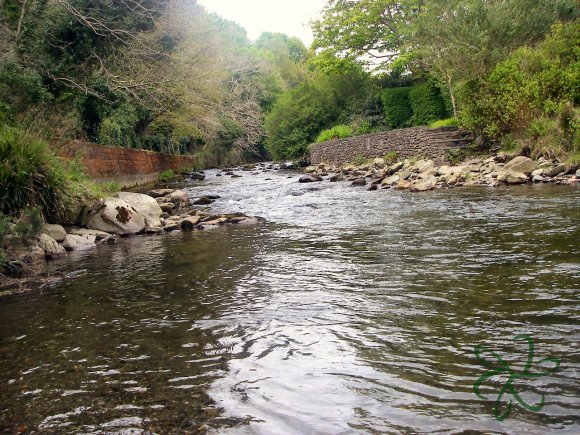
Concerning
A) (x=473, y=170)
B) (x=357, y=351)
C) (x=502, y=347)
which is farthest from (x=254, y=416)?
(x=473, y=170)

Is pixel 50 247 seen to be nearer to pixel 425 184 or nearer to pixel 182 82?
pixel 425 184

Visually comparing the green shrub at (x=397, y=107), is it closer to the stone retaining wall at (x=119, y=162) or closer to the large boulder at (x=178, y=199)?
the stone retaining wall at (x=119, y=162)

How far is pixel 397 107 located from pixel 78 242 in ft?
73.3

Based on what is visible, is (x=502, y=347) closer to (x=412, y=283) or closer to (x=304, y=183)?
(x=412, y=283)

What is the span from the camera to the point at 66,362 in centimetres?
326

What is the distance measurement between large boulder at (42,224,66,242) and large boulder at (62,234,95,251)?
0.10 metres

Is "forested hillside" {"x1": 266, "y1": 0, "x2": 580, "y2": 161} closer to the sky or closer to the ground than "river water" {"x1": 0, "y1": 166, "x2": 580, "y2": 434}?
closer to the sky

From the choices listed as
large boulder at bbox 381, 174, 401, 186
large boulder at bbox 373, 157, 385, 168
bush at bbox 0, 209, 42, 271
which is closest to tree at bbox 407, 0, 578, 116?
large boulder at bbox 381, 174, 401, 186

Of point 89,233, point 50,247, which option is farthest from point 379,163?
point 50,247

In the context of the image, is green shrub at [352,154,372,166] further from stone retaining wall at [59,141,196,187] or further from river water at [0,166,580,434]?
A: river water at [0,166,580,434]

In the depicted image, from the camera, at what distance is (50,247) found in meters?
7.93

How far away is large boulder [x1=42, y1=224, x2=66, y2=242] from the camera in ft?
27.9

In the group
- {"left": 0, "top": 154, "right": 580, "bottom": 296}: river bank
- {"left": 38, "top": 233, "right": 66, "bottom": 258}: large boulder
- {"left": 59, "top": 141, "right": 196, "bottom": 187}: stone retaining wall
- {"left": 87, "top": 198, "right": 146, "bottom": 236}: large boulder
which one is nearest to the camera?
{"left": 0, "top": 154, "right": 580, "bottom": 296}: river bank

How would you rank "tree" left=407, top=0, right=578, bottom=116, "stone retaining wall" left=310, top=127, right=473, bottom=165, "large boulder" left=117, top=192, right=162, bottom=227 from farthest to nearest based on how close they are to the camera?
1. "stone retaining wall" left=310, top=127, right=473, bottom=165
2. "tree" left=407, top=0, right=578, bottom=116
3. "large boulder" left=117, top=192, right=162, bottom=227
